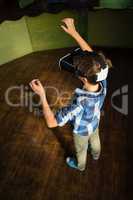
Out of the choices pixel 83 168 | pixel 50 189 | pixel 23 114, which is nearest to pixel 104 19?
pixel 23 114

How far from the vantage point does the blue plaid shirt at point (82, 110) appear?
1.78 metres

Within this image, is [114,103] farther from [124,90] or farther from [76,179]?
[76,179]

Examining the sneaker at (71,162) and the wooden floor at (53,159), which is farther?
the sneaker at (71,162)

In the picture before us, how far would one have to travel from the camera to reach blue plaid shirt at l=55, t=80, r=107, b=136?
5.82 feet

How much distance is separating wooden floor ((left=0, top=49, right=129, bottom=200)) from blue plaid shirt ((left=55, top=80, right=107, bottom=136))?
64 centimetres

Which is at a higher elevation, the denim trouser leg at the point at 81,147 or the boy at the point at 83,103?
the boy at the point at 83,103

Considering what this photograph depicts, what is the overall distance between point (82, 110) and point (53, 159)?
915mm

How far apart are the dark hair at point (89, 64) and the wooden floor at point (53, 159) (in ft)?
3.49

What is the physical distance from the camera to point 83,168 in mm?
2367

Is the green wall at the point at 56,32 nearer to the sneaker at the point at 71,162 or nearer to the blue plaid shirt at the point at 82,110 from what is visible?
the sneaker at the point at 71,162

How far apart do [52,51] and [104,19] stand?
100cm

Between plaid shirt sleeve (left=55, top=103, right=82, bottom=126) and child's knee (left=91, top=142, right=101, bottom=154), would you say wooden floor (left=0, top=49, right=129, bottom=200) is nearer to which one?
child's knee (left=91, top=142, right=101, bottom=154)

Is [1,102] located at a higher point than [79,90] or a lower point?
lower

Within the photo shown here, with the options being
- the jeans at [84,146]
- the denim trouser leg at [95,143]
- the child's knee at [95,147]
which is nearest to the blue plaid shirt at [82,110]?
the jeans at [84,146]
